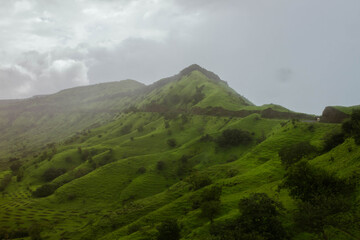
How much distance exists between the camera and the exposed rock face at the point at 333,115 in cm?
9324

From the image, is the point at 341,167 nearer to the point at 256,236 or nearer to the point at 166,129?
the point at 256,236

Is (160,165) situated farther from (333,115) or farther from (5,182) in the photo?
(5,182)

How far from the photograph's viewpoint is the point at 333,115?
97188 millimetres

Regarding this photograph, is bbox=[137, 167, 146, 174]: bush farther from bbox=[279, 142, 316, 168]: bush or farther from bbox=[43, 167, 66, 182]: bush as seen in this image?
bbox=[279, 142, 316, 168]: bush

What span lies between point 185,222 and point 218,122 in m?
103

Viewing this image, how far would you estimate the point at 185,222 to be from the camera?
169ft

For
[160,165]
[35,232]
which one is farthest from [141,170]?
[35,232]

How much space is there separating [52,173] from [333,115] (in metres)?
147

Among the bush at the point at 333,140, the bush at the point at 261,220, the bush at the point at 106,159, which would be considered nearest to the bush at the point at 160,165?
the bush at the point at 106,159

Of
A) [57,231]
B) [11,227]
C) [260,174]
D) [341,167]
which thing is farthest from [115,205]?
[341,167]

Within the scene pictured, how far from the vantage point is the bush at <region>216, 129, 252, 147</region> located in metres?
Result: 114

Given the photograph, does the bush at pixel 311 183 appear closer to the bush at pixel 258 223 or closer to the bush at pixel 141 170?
the bush at pixel 258 223

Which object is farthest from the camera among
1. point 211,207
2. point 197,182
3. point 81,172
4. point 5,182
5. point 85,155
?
point 85,155

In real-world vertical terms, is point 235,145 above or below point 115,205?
above
